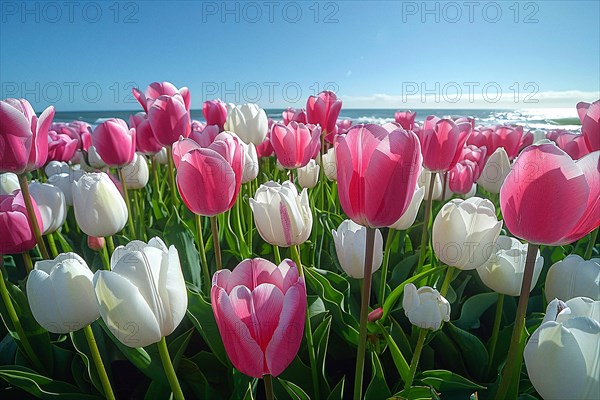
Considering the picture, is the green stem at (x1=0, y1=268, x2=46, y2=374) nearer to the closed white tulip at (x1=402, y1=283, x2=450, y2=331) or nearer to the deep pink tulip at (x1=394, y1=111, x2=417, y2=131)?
the closed white tulip at (x1=402, y1=283, x2=450, y2=331)

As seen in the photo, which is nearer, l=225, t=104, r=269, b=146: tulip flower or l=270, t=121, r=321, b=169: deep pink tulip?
l=270, t=121, r=321, b=169: deep pink tulip

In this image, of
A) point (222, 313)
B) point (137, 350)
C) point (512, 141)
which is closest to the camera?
point (222, 313)

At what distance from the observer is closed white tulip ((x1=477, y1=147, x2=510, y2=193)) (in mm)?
1581

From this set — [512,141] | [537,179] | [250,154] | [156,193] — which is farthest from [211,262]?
[512,141]

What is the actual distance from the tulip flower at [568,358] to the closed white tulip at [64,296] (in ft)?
2.03

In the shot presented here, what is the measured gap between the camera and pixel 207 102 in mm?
1823

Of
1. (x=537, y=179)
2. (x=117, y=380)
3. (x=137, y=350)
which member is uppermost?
(x=537, y=179)

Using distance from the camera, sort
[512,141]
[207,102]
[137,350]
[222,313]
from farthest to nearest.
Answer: [512,141] < [207,102] < [137,350] < [222,313]

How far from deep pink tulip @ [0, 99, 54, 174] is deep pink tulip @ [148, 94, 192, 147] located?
1.22 ft

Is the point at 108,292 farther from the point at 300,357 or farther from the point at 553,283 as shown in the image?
the point at 553,283

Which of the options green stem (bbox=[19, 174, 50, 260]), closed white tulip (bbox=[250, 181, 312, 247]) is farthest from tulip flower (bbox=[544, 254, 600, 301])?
green stem (bbox=[19, 174, 50, 260])

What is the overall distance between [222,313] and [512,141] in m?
1.83

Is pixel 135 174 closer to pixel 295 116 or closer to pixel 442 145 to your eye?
pixel 295 116

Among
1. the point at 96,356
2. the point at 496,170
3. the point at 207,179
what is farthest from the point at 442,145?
the point at 96,356
